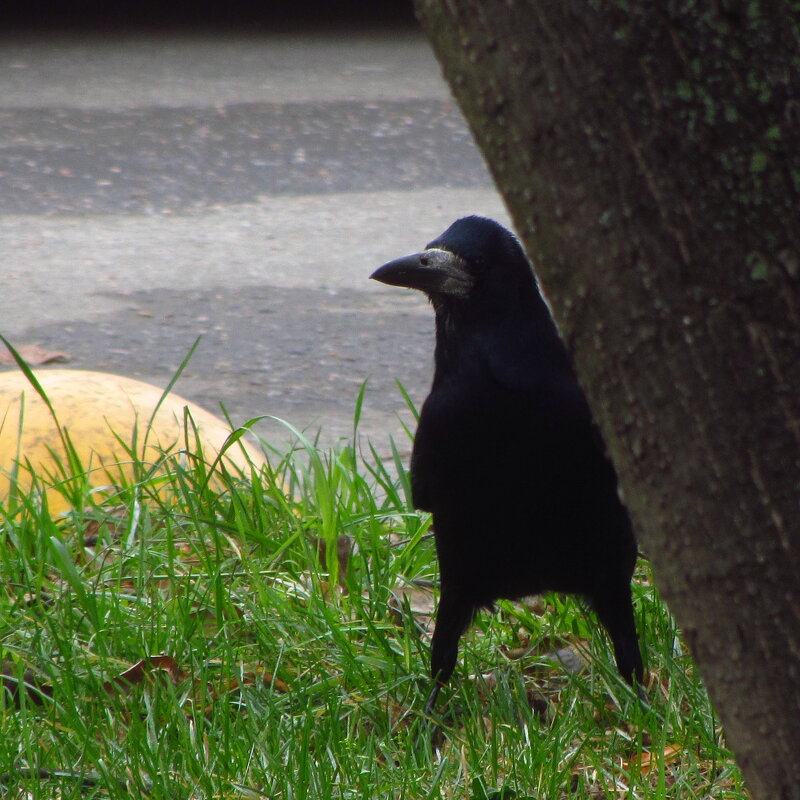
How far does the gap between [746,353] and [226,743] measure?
1358mm

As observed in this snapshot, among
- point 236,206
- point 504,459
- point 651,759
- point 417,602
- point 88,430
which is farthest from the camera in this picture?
point 236,206

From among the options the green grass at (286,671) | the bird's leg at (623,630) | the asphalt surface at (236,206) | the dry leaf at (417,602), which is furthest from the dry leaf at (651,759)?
the asphalt surface at (236,206)

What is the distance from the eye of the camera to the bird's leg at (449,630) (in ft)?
8.94

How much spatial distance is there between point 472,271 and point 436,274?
8 centimetres

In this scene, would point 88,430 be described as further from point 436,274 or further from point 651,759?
point 651,759

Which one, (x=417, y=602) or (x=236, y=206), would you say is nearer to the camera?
(x=417, y=602)

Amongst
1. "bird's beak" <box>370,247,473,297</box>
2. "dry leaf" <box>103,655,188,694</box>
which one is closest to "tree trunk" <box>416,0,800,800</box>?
"bird's beak" <box>370,247,473,297</box>

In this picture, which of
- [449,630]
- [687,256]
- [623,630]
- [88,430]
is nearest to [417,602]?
[449,630]

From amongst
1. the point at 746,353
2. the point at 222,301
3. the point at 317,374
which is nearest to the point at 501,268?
the point at 746,353

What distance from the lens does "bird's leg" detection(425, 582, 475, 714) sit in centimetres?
272

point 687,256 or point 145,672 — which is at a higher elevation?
point 687,256

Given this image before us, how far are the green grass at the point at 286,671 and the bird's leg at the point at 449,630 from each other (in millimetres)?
51

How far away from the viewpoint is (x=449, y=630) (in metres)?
2.72

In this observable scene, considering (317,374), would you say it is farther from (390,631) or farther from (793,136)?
(793,136)
